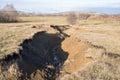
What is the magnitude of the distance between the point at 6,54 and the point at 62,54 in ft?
40.0

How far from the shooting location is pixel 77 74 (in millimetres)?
23234

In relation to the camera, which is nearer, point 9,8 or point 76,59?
point 76,59

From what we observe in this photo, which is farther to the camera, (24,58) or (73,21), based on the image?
(73,21)

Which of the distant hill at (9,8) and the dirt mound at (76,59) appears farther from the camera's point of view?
the distant hill at (9,8)

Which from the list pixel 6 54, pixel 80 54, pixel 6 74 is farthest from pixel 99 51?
pixel 6 74

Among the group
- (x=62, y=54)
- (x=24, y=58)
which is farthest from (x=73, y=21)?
(x=24, y=58)

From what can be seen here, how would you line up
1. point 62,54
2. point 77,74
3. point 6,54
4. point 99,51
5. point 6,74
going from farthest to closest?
point 62,54, point 99,51, point 6,54, point 77,74, point 6,74

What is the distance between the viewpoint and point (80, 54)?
111ft

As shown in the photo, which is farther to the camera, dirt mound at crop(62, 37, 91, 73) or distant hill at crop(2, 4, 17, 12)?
distant hill at crop(2, 4, 17, 12)

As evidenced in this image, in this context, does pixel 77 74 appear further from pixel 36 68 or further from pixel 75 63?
pixel 75 63

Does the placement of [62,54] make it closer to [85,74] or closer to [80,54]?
[80,54]

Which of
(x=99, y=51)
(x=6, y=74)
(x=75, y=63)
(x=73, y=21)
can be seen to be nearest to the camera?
(x=6, y=74)

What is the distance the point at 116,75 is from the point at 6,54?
1036 centimetres

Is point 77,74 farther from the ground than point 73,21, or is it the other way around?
point 77,74
